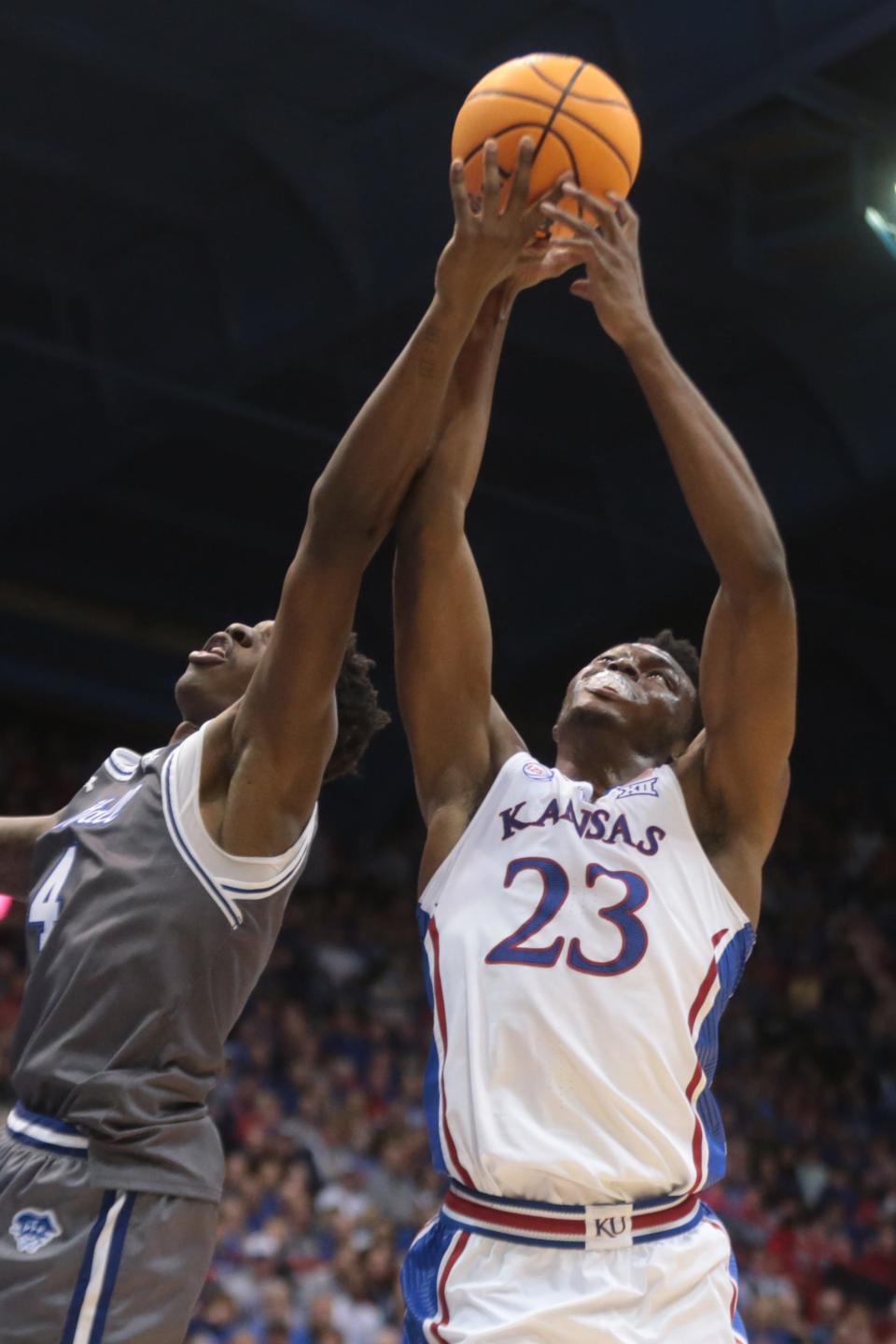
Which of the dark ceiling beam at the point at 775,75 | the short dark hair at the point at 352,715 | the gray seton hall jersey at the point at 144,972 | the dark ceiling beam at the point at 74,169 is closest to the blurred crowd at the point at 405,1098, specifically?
the dark ceiling beam at the point at 74,169

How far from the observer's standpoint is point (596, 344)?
39.0 ft

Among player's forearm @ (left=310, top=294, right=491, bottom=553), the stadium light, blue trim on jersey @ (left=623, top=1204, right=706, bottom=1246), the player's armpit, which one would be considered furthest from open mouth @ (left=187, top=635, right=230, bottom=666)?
the stadium light

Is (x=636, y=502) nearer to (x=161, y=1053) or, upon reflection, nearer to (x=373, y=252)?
(x=373, y=252)

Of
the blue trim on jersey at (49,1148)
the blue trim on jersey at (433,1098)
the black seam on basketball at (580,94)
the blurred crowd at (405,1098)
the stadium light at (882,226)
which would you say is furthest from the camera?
the blurred crowd at (405,1098)

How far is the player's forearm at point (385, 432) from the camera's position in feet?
10.9

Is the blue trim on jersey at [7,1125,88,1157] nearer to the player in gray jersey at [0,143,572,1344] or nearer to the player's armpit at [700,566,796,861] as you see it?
the player in gray jersey at [0,143,572,1344]

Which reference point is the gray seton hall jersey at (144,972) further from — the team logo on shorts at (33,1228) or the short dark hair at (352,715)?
the short dark hair at (352,715)

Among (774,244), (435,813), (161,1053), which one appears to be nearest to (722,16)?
(774,244)

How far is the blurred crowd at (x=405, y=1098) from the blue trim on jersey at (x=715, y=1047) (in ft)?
21.4

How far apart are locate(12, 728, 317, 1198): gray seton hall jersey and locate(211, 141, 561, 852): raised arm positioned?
4.7 inches

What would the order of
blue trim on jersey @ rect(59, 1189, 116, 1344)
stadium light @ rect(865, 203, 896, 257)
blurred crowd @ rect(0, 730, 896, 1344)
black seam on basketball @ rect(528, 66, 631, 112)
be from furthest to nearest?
blurred crowd @ rect(0, 730, 896, 1344) → stadium light @ rect(865, 203, 896, 257) → black seam on basketball @ rect(528, 66, 631, 112) → blue trim on jersey @ rect(59, 1189, 116, 1344)

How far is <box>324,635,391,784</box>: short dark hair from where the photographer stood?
4.02 metres

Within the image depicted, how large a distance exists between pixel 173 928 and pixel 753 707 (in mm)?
1231

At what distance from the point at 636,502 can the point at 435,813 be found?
10442mm
